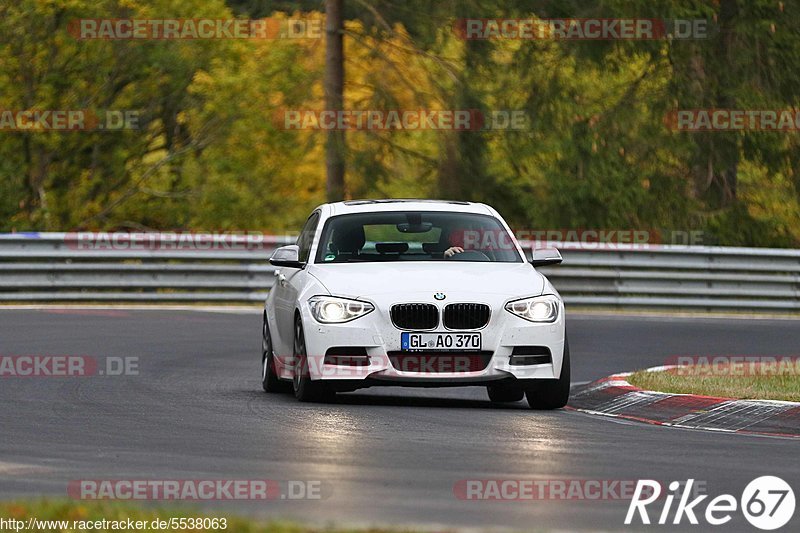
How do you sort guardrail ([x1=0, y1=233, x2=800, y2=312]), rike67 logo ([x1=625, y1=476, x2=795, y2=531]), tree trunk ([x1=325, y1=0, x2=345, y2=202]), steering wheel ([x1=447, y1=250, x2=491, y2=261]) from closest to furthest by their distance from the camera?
1. rike67 logo ([x1=625, y1=476, x2=795, y2=531])
2. steering wheel ([x1=447, y1=250, x2=491, y2=261])
3. guardrail ([x1=0, y1=233, x2=800, y2=312])
4. tree trunk ([x1=325, y1=0, x2=345, y2=202])

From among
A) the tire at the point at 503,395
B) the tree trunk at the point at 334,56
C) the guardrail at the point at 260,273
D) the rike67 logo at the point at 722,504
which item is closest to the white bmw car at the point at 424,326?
the tire at the point at 503,395

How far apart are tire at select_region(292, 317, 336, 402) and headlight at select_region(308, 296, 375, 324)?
255mm

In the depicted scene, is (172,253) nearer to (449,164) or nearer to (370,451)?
(449,164)

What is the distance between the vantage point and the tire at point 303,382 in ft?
46.1

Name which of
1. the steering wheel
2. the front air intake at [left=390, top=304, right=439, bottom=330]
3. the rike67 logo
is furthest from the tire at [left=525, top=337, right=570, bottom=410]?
the rike67 logo

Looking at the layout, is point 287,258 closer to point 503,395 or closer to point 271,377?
point 271,377

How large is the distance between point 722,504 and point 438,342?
4.95 m

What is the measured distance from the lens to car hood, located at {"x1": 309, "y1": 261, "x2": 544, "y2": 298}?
13.8 meters

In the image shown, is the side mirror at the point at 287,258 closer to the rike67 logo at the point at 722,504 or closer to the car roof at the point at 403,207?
the car roof at the point at 403,207

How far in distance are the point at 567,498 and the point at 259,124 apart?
39822 millimetres

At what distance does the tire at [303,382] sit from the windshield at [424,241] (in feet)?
2.79

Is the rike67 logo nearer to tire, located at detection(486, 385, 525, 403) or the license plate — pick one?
the license plate

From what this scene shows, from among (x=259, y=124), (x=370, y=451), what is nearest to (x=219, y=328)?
(x=370, y=451)

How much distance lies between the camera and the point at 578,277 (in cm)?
2855
